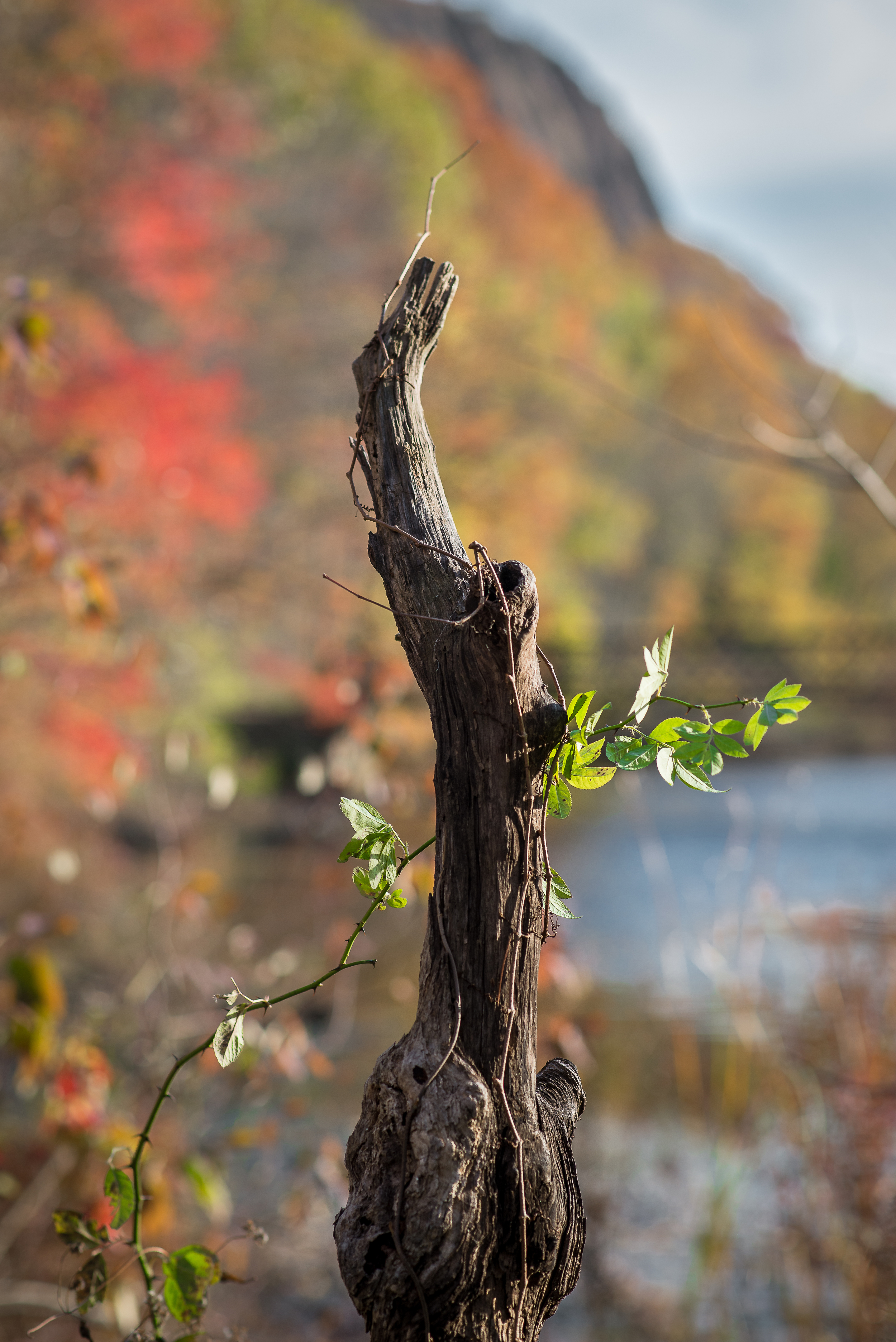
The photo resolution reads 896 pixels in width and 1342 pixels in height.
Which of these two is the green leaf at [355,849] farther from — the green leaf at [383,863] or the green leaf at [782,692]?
the green leaf at [782,692]

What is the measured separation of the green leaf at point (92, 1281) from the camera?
1045mm

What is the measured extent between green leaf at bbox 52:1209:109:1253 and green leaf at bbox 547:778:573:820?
2.23 ft

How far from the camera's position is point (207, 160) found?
11.2m

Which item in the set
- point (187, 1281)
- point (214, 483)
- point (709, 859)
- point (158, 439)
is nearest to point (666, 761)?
point (187, 1281)

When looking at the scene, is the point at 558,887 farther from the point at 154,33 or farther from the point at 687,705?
the point at 154,33

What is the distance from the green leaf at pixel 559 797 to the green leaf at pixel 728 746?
0.14 metres

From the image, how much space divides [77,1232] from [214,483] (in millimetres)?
8535

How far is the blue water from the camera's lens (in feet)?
22.0

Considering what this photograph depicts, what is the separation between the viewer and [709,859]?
11.5 metres

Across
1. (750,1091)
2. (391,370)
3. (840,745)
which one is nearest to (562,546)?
(840,745)

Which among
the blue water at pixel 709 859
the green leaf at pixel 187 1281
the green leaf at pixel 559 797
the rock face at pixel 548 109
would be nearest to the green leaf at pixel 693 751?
the green leaf at pixel 559 797

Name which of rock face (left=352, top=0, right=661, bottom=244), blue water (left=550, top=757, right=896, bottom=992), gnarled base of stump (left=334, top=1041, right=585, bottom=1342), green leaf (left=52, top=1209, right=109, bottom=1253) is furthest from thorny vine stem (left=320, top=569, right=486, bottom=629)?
rock face (left=352, top=0, right=661, bottom=244)

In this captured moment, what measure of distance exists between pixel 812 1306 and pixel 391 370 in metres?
3.02

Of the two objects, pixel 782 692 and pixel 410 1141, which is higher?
pixel 782 692
